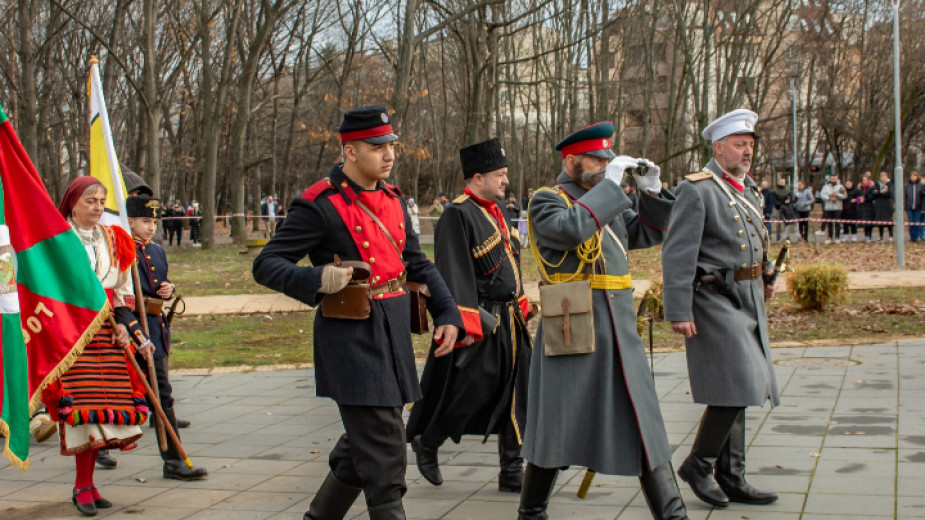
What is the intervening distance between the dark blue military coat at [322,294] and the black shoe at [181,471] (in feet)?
6.86

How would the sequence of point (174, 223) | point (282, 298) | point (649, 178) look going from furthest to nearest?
point (174, 223) < point (282, 298) < point (649, 178)

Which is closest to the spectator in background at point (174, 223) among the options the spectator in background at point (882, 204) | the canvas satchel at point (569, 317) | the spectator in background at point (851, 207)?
the spectator in background at point (851, 207)

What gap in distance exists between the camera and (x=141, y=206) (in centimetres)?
675

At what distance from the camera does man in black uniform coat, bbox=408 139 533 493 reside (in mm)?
5867

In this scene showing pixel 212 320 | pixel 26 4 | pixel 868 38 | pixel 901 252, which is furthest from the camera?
pixel 868 38

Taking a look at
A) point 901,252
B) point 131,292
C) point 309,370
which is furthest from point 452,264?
point 901,252

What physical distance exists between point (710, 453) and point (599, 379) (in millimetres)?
884

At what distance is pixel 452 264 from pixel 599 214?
60.4 inches

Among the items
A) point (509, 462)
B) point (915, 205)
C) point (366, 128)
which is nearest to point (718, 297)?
point (509, 462)

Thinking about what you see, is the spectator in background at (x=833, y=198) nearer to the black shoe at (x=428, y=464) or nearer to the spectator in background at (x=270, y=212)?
the spectator in background at (x=270, y=212)

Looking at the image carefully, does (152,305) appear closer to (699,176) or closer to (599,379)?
(599,379)

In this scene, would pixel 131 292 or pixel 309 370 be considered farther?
pixel 309 370

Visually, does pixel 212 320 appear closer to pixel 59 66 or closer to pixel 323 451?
pixel 323 451

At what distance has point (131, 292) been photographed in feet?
20.2
